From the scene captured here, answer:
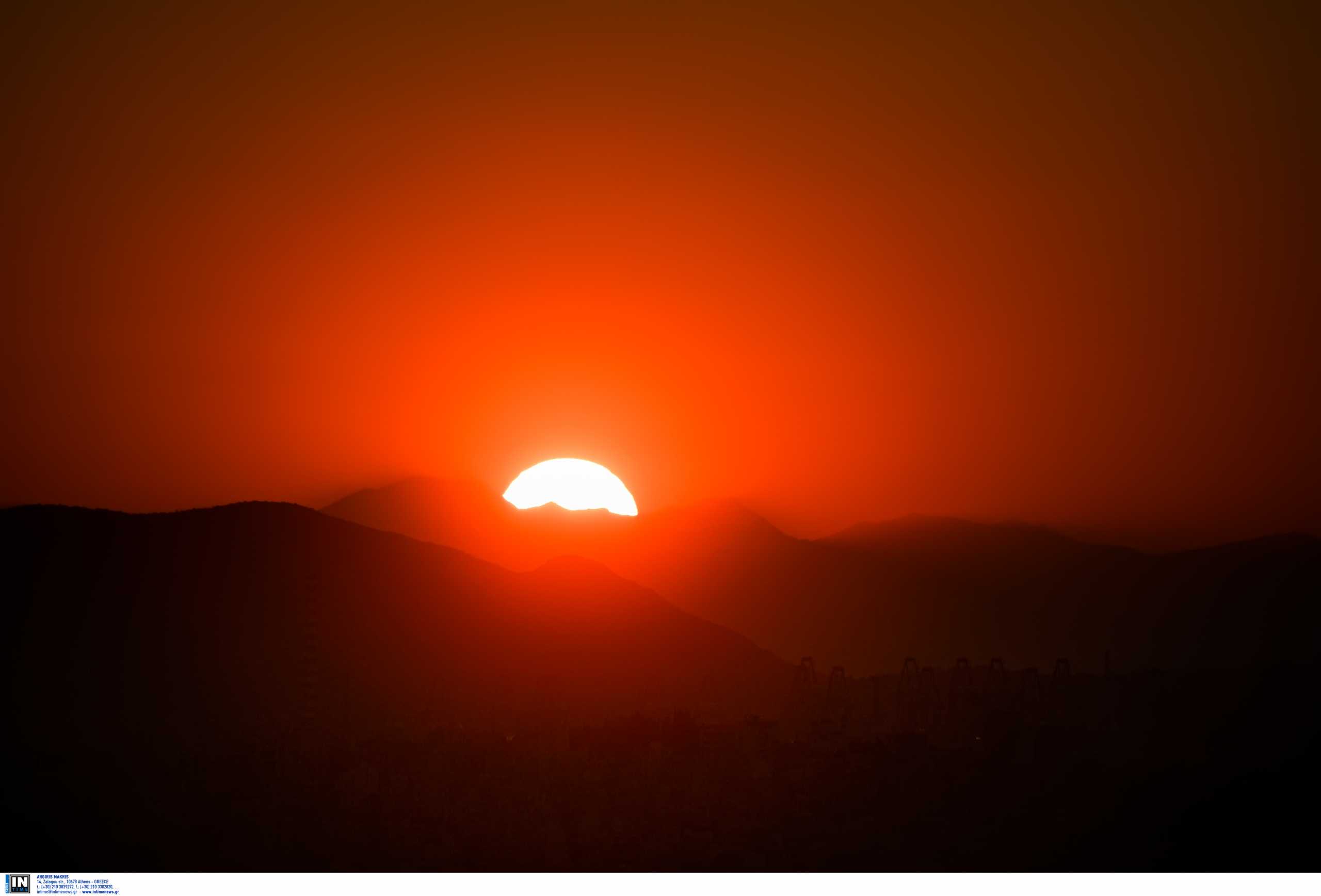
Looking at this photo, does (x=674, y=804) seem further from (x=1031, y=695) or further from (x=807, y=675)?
(x=1031, y=695)

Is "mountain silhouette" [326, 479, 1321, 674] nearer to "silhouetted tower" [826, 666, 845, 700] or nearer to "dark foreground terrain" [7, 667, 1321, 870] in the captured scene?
"silhouetted tower" [826, 666, 845, 700]

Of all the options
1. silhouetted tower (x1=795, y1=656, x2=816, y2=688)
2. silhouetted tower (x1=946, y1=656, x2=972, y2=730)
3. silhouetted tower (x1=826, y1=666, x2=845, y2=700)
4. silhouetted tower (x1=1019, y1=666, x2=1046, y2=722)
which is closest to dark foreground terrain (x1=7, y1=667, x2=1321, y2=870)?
silhouetted tower (x1=946, y1=656, x2=972, y2=730)

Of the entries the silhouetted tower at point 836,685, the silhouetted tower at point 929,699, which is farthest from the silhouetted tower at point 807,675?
the silhouetted tower at point 929,699

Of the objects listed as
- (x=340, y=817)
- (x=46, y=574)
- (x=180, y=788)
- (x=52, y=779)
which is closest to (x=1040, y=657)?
(x=340, y=817)

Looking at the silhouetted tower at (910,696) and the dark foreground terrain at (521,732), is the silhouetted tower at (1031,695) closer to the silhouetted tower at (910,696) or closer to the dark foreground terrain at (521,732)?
the dark foreground terrain at (521,732)

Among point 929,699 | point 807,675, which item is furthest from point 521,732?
point 929,699
